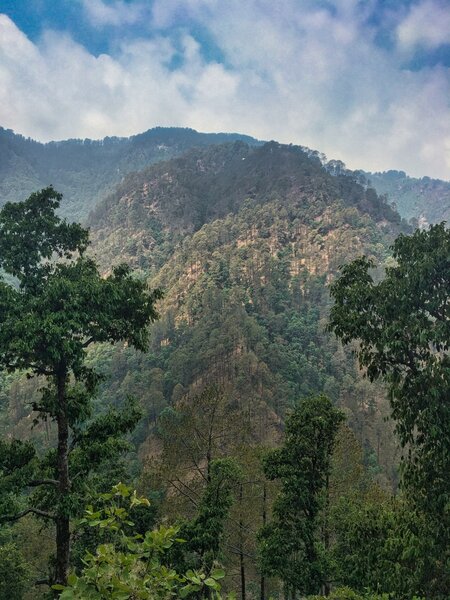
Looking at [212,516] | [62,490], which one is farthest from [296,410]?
[62,490]

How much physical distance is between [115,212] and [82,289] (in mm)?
150516

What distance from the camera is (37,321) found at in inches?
329

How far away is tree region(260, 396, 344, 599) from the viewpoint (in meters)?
12.4

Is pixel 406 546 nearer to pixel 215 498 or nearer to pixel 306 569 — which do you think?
pixel 306 569

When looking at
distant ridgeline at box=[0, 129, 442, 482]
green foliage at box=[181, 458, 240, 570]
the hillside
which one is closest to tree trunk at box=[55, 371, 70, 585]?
green foliage at box=[181, 458, 240, 570]

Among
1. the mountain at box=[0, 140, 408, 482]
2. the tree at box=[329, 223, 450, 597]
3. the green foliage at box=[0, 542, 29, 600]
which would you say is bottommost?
the green foliage at box=[0, 542, 29, 600]

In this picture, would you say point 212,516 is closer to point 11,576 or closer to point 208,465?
point 208,465

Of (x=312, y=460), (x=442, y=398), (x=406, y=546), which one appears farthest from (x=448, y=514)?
(x=312, y=460)

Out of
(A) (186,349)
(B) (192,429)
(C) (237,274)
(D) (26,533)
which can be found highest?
(C) (237,274)

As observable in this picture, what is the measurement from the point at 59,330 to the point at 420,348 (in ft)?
22.4

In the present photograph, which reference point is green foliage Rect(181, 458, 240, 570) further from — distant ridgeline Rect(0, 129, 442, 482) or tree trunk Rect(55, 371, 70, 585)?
distant ridgeline Rect(0, 129, 442, 482)

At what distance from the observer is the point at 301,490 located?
1273cm

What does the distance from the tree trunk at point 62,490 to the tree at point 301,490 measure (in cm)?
605

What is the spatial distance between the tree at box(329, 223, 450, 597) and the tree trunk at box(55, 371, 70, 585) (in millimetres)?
6233
